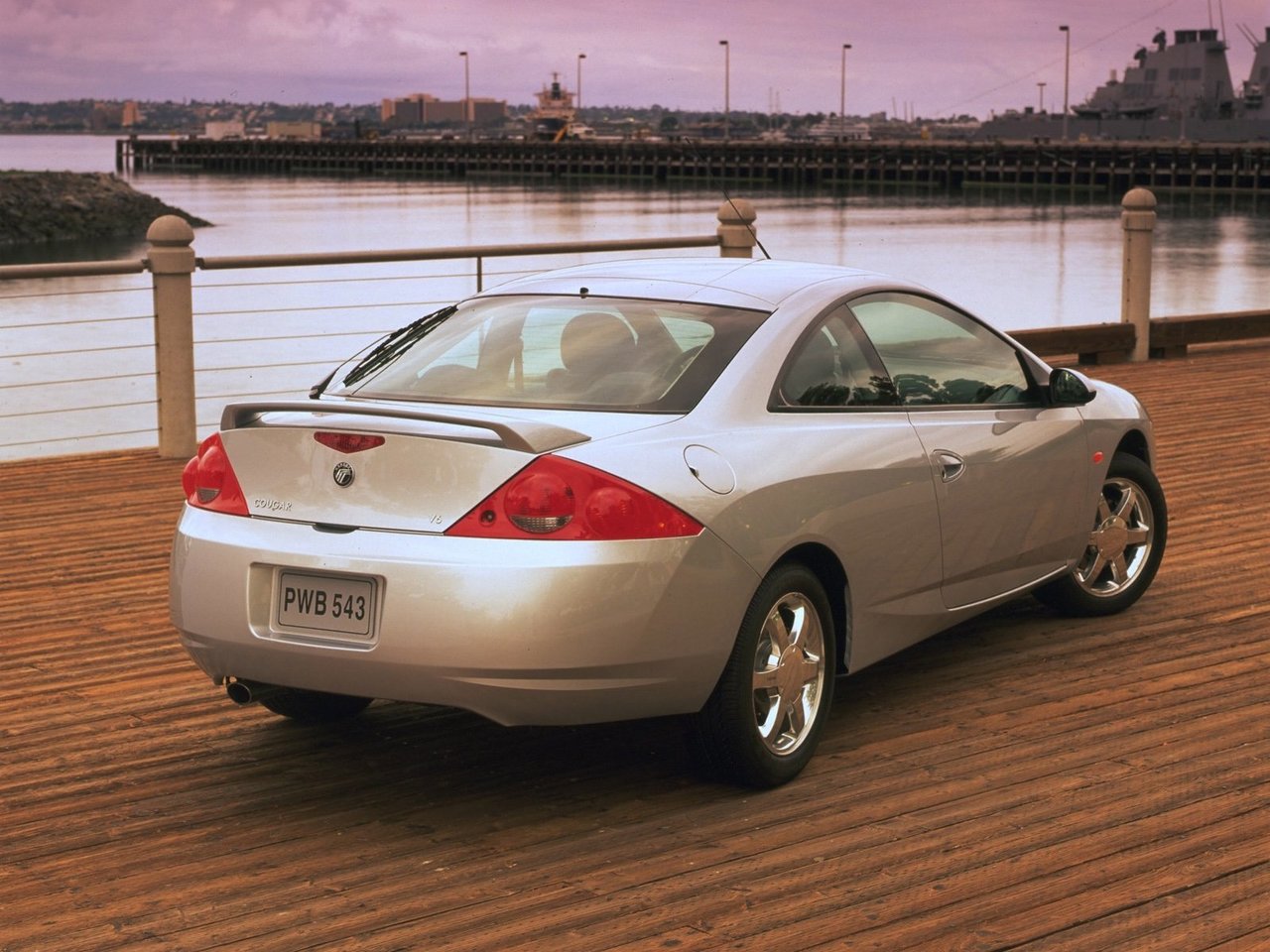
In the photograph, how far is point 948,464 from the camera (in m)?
5.51

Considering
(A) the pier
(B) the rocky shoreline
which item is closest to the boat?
(A) the pier

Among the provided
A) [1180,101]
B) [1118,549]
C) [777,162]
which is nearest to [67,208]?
[1118,549]

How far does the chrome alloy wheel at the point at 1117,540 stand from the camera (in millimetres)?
6715

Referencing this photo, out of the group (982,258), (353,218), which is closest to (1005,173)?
(353,218)

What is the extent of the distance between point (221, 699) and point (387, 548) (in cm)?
169

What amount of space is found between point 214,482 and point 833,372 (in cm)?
185

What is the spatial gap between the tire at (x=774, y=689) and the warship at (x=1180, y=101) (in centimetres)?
12708

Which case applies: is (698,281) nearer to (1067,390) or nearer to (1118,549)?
(1067,390)

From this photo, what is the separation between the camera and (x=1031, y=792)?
4.73 metres

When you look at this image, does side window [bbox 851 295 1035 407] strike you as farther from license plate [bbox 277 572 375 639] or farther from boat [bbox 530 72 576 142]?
boat [bbox 530 72 576 142]

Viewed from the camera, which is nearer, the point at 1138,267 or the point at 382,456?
the point at 382,456

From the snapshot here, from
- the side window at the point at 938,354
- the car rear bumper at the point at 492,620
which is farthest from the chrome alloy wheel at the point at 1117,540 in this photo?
the car rear bumper at the point at 492,620

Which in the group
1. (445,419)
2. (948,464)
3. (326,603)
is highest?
(445,419)

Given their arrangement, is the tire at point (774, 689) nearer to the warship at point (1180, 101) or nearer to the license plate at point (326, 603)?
the license plate at point (326, 603)
